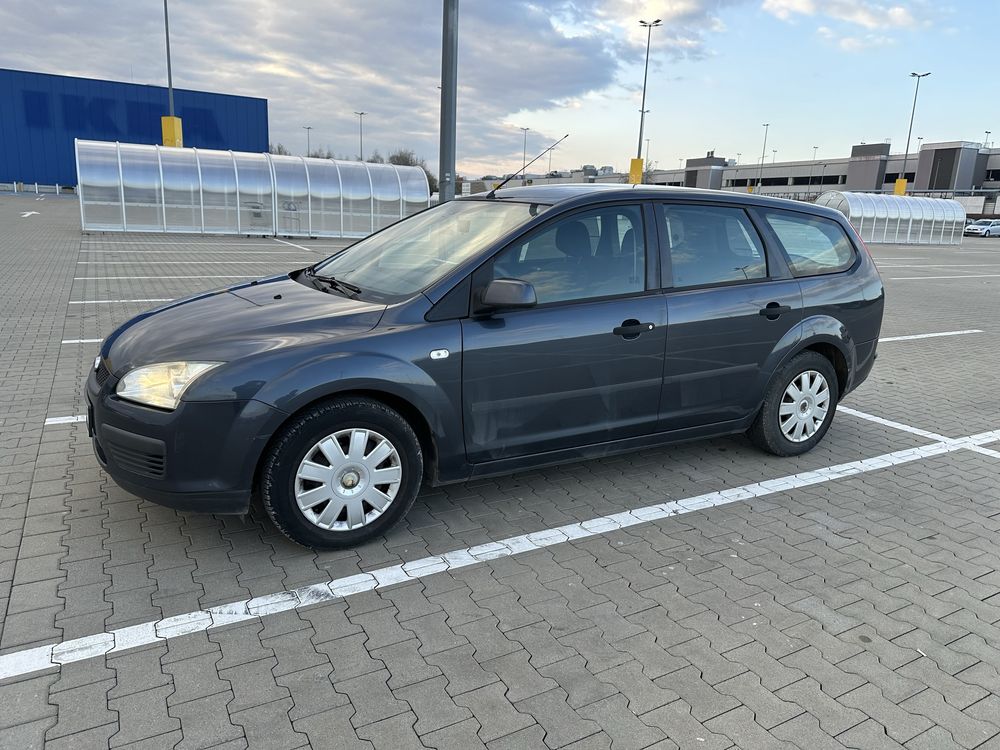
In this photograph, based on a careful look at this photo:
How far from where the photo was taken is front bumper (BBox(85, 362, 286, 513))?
3.08m

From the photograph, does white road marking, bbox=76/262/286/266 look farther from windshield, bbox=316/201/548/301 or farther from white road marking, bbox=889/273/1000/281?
white road marking, bbox=889/273/1000/281

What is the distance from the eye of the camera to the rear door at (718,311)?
4.19 metres

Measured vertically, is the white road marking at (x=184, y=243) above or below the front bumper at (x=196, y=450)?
A: below

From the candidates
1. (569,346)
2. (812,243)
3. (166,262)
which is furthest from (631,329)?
(166,262)

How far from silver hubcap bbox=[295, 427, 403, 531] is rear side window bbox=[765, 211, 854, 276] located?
2974mm

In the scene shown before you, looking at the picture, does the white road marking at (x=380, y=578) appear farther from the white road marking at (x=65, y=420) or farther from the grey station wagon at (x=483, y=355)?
the white road marking at (x=65, y=420)

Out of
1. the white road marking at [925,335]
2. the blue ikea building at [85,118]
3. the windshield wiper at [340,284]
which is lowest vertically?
the white road marking at [925,335]

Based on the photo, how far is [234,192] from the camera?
22531 millimetres

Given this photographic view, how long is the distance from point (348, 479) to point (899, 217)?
38.7m

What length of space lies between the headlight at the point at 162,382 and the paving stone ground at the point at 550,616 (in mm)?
733

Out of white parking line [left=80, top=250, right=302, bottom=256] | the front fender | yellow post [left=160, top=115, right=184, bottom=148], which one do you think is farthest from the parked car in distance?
the front fender

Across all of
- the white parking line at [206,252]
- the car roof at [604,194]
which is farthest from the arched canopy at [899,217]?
the car roof at [604,194]

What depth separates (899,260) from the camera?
24.8 meters

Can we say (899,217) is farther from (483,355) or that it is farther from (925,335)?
(483,355)
